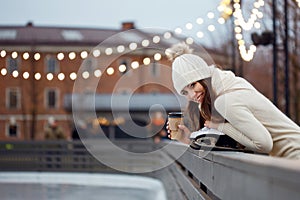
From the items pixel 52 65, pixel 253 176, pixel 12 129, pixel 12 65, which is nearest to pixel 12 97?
pixel 12 129

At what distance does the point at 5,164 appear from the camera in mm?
31031

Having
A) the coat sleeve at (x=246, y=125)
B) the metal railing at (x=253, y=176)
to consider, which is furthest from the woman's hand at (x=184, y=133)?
the coat sleeve at (x=246, y=125)

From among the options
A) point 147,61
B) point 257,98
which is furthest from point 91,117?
point 257,98

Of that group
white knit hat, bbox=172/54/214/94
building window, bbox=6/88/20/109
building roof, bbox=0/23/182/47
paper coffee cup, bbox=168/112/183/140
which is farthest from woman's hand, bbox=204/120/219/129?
building window, bbox=6/88/20/109

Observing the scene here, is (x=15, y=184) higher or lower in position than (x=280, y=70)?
lower

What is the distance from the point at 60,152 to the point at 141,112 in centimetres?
3204

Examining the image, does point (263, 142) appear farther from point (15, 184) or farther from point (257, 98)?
point (15, 184)

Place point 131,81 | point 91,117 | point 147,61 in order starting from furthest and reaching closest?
1. point 131,81
2. point 91,117
3. point 147,61

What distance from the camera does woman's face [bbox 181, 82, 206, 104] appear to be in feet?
19.7

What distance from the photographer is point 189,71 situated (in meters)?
6.01

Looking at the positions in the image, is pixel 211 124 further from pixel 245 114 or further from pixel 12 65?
pixel 12 65

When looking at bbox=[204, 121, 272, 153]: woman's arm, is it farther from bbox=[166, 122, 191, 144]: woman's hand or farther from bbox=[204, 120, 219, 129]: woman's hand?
bbox=[166, 122, 191, 144]: woman's hand

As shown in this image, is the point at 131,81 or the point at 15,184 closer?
the point at 15,184

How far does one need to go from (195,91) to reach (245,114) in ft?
1.80
